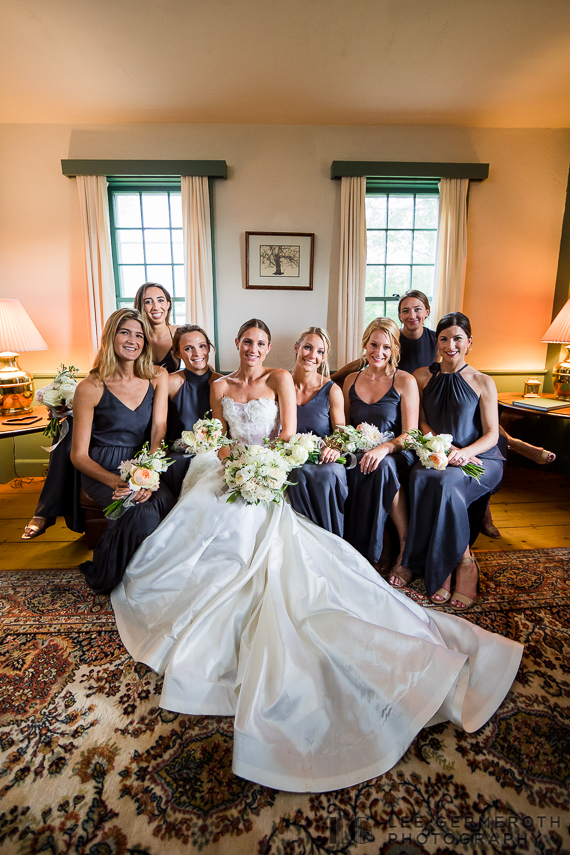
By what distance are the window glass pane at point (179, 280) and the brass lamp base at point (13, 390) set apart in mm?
1856

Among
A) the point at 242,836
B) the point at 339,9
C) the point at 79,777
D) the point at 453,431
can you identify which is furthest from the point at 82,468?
the point at 339,9

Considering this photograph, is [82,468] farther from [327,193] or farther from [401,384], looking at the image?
[327,193]

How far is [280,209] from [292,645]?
14.4 ft

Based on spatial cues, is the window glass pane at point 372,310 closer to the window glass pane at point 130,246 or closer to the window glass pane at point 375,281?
the window glass pane at point 375,281

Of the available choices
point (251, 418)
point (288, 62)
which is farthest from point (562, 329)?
point (288, 62)

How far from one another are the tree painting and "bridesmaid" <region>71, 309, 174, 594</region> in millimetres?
2213

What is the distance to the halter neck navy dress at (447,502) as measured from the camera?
2.62 meters

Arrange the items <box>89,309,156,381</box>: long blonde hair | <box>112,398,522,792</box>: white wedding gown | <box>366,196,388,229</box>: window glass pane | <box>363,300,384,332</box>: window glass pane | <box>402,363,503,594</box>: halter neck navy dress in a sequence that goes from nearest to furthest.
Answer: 1. <box>112,398,522,792</box>: white wedding gown
2. <box>402,363,503,594</box>: halter neck navy dress
3. <box>89,309,156,381</box>: long blonde hair
4. <box>366,196,388,229</box>: window glass pane
5. <box>363,300,384,332</box>: window glass pane

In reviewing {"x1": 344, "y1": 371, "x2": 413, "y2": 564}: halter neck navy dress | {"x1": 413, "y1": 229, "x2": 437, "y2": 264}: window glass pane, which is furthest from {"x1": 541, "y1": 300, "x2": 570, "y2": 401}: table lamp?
{"x1": 344, "y1": 371, "x2": 413, "y2": 564}: halter neck navy dress

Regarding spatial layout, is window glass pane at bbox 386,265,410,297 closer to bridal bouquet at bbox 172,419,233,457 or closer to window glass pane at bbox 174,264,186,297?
window glass pane at bbox 174,264,186,297

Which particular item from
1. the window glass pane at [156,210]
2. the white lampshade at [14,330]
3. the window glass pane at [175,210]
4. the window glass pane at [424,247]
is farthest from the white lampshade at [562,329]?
the white lampshade at [14,330]

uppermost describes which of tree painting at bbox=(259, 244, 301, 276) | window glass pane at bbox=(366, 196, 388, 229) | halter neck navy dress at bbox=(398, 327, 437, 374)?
window glass pane at bbox=(366, 196, 388, 229)

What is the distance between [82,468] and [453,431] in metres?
2.60

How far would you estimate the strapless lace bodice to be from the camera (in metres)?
3.04
